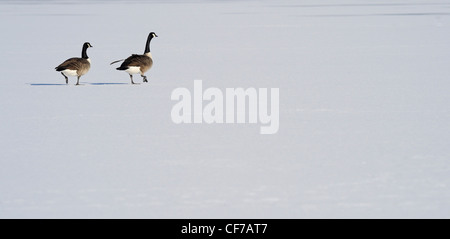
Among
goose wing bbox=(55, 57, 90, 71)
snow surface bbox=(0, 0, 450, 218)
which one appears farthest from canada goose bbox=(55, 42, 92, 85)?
snow surface bbox=(0, 0, 450, 218)

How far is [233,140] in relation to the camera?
743 centimetres

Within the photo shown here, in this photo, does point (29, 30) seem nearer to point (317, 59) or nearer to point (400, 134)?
point (317, 59)

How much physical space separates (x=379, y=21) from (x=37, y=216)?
19243 millimetres

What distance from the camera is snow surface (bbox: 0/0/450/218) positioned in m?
5.39

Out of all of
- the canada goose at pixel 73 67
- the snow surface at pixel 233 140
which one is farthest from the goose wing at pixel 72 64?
the snow surface at pixel 233 140

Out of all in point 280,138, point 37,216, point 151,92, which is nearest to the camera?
point 37,216

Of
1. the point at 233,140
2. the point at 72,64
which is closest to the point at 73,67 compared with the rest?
the point at 72,64

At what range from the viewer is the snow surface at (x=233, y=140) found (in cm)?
539

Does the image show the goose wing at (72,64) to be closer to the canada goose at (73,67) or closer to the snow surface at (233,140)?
the canada goose at (73,67)

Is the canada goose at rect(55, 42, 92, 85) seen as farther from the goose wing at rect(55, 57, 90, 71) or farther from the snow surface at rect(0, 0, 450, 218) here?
the snow surface at rect(0, 0, 450, 218)

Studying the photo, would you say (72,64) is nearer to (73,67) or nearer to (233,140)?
(73,67)

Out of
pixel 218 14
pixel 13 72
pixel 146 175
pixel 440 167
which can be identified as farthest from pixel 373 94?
pixel 218 14

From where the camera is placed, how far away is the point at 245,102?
31.3ft

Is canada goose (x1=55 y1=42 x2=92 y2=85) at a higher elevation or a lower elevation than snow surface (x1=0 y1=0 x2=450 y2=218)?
higher
